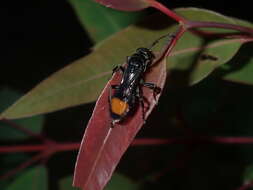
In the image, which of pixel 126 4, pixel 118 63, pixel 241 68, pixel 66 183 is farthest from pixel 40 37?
pixel 126 4

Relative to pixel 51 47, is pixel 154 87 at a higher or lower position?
higher

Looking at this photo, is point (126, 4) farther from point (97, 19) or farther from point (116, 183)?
point (116, 183)

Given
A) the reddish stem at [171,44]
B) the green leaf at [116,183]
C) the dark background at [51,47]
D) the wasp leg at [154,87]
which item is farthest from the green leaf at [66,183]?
the reddish stem at [171,44]

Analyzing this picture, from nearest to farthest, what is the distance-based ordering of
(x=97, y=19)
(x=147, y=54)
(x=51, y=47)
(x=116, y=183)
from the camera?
(x=147, y=54)
(x=97, y=19)
(x=116, y=183)
(x=51, y=47)

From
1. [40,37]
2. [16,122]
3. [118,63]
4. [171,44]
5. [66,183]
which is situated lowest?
[66,183]

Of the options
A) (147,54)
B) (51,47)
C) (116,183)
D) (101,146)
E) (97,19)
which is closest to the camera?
(101,146)

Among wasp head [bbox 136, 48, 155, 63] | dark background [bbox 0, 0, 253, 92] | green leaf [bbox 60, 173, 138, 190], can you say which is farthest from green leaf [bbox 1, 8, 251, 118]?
dark background [bbox 0, 0, 253, 92]

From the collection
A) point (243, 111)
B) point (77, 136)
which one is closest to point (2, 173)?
point (77, 136)

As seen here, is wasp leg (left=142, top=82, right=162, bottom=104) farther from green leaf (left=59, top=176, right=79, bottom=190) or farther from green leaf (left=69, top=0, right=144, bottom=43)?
green leaf (left=59, top=176, right=79, bottom=190)
